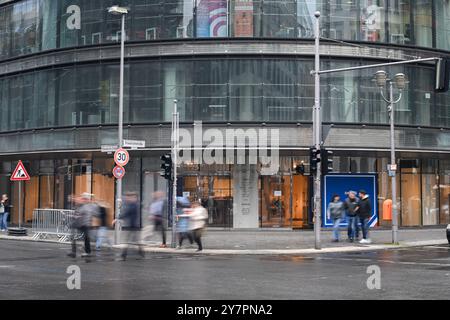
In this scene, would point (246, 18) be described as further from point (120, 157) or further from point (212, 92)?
point (120, 157)

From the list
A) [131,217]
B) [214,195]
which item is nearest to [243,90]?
[214,195]

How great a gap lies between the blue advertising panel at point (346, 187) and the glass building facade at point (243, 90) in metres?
0.48

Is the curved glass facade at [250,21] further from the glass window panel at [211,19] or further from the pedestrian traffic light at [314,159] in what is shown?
the pedestrian traffic light at [314,159]

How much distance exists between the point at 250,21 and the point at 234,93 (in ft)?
12.4

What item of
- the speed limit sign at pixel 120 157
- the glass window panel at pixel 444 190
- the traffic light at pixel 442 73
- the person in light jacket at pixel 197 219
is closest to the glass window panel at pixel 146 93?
the speed limit sign at pixel 120 157

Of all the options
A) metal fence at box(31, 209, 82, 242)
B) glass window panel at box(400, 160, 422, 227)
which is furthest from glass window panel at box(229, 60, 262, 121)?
metal fence at box(31, 209, 82, 242)

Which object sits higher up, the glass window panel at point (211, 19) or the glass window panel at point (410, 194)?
the glass window panel at point (211, 19)

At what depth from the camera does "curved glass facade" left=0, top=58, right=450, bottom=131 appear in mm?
32344

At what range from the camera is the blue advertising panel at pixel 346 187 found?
1321 inches

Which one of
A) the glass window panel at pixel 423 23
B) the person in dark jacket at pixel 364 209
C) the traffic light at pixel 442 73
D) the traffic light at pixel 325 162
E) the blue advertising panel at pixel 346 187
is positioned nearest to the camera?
the traffic light at pixel 442 73

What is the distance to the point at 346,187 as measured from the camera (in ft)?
111

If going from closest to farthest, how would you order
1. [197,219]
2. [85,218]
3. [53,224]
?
1. [85,218]
2. [197,219]
3. [53,224]

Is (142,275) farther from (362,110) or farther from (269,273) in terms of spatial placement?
(362,110)

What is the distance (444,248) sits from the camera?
24.0 metres
